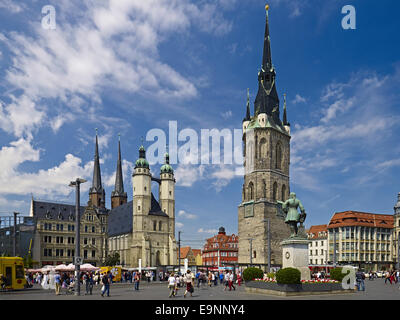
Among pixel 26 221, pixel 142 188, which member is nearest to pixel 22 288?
pixel 26 221

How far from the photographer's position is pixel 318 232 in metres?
119

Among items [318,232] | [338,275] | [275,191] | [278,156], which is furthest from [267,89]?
[338,275]

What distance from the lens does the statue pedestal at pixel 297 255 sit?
2792 cm

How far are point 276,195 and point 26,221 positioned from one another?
50528 mm

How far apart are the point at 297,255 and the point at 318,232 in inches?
3737

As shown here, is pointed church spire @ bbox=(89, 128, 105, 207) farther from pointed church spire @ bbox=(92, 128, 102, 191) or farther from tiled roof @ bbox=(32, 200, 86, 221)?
tiled roof @ bbox=(32, 200, 86, 221)

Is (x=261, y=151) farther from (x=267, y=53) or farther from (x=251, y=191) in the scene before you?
(x=267, y=53)

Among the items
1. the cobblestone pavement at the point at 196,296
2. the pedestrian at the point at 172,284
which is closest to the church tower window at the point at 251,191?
the cobblestone pavement at the point at 196,296

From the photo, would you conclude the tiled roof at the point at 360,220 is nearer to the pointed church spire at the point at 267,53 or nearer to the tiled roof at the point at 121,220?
the pointed church spire at the point at 267,53

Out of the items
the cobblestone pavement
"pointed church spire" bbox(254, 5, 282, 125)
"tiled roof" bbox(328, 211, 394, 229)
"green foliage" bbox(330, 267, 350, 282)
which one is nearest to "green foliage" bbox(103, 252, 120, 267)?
"pointed church spire" bbox(254, 5, 282, 125)

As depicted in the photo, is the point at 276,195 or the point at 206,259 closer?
the point at 276,195

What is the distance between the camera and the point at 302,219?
29.1 meters
